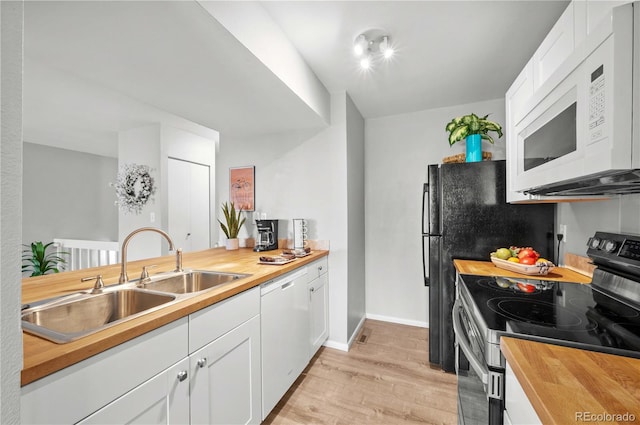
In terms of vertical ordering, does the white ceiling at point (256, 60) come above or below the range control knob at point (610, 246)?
above

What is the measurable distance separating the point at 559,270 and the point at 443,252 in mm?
681

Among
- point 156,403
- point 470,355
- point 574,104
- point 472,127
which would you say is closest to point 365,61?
point 472,127

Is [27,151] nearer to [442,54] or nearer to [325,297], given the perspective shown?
[325,297]

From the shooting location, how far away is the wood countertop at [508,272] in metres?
1.46

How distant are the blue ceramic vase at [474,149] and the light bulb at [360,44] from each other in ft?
3.69

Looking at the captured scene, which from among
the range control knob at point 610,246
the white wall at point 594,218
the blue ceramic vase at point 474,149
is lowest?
the range control knob at point 610,246

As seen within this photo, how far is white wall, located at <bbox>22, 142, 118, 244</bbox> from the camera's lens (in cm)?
424

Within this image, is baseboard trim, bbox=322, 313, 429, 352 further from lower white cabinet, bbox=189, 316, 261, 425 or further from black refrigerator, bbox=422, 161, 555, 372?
lower white cabinet, bbox=189, 316, 261, 425

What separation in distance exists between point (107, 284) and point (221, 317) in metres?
0.61

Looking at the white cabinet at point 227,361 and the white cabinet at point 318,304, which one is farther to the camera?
the white cabinet at point 318,304

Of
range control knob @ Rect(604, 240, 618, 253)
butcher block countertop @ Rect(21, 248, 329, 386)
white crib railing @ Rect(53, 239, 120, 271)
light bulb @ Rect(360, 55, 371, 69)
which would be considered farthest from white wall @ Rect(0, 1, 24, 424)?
white crib railing @ Rect(53, 239, 120, 271)

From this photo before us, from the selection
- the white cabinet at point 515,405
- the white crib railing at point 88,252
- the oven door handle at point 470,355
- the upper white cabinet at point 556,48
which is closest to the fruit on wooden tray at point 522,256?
the oven door handle at point 470,355

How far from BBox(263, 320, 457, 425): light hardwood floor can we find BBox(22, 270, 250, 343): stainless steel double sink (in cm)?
103

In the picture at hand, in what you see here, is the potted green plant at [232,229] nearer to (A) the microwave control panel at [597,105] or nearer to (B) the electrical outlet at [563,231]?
(A) the microwave control panel at [597,105]
